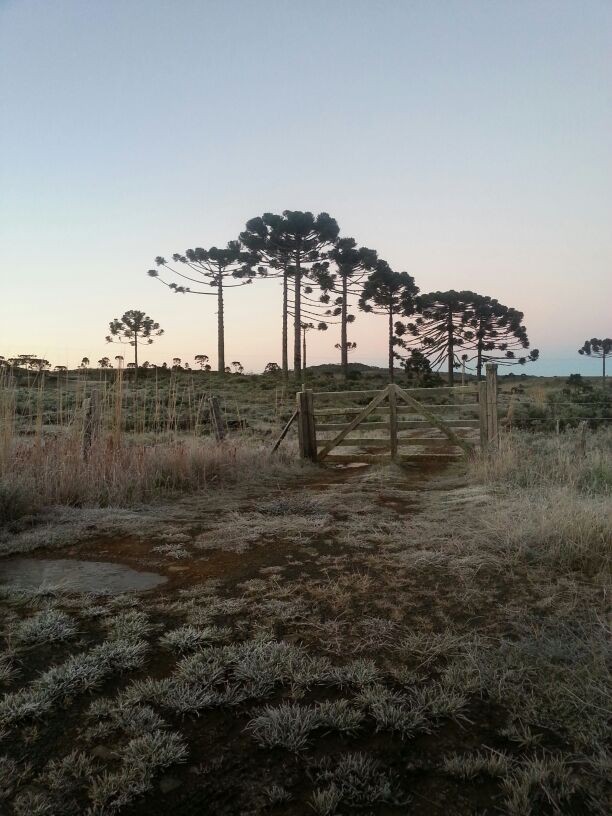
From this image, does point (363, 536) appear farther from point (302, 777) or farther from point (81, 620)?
point (302, 777)

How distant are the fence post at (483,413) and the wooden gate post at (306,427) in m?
3.23

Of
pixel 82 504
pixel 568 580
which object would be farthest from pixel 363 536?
pixel 82 504

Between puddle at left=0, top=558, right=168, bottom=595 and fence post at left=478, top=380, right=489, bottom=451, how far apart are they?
7595 millimetres

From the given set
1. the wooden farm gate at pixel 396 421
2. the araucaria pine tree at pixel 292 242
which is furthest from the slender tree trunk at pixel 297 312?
the wooden farm gate at pixel 396 421

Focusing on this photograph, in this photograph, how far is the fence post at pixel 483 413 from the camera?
33.7 feet

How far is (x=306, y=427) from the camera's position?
1101 cm

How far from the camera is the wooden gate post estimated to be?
10992 millimetres

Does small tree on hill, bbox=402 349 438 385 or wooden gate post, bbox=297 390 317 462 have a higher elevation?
small tree on hill, bbox=402 349 438 385

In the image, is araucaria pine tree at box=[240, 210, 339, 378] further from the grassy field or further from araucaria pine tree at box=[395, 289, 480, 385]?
the grassy field

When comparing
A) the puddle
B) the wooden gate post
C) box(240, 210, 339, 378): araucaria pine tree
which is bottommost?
the puddle

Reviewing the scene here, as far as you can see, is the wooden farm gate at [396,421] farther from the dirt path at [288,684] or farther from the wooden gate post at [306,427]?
the dirt path at [288,684]

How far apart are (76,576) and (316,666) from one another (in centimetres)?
227

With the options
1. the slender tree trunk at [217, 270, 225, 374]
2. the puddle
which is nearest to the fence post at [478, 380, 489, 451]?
the puddle

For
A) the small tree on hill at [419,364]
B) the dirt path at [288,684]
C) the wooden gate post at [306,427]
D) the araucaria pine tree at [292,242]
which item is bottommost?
the dirt path at [288,684]
